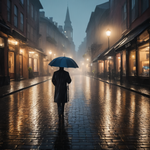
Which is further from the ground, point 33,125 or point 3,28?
point 3,28

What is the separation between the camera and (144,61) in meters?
14.1

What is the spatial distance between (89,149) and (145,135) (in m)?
1.51

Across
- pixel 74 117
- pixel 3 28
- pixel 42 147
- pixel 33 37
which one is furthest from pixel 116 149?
pixel 33 37

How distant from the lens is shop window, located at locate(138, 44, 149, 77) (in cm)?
1351

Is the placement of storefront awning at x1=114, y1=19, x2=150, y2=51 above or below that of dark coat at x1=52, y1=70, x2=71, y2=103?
above

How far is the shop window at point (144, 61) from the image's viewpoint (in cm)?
1351

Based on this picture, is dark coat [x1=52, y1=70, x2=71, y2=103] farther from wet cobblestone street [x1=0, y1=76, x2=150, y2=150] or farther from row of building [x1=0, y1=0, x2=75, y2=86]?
row of building [x1=0, y1=0, x2=75, y2=86]

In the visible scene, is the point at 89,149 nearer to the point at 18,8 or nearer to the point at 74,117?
the point at 74,117

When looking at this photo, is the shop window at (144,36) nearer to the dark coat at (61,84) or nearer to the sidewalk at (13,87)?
the dark coat at (61,84)

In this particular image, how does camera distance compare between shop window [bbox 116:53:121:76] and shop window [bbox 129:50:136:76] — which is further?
shop window [bbox 116:53:121:76]

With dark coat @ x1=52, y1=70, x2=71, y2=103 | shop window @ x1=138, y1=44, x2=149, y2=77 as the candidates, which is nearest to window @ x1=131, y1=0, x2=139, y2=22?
shop window @ x1=138, y1=44, x2=149, y2=77

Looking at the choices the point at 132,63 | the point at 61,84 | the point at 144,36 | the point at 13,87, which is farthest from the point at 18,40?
the point at 61,84

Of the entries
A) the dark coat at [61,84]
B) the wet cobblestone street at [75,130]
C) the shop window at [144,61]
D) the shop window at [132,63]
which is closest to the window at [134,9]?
the shop window at [132,63]

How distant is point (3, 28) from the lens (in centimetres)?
1166
